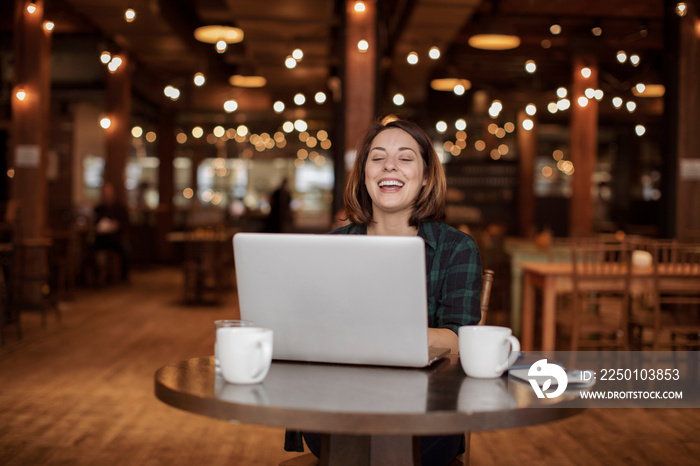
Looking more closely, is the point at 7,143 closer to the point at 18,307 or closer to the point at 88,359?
the point at 18,307

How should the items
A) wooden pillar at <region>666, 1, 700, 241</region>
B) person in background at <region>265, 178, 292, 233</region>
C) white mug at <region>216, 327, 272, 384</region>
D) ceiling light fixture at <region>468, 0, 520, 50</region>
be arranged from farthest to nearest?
person in background at <region>265, 178, 292, 233</region>
ceiling light fixture at <region>468, 0, 520, 50</region>
wooden pillar at <region>666, 1, 700, 241</region>
white mug at <region>216, 327, 272, 384</region>

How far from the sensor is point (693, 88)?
7.50m

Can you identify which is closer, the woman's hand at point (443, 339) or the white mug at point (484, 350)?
the white mug at point (484, 350)

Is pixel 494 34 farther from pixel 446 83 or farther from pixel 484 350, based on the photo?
pixel 484 350

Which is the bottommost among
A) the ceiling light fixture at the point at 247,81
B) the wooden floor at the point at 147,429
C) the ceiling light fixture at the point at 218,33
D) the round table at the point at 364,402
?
the wooden floor at the point at 147,429

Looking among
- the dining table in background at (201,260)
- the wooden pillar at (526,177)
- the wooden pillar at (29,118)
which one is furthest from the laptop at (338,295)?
the wooden pillar at (526,177)

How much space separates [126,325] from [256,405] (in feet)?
21.9

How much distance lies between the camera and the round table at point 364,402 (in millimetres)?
1132

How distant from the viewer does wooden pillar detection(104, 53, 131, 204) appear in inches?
455

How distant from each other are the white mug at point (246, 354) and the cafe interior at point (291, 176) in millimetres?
535

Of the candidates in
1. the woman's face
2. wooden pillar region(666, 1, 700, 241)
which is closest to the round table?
the woman's face

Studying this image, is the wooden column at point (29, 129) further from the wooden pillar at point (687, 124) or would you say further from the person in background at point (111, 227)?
the wooden pillar at point (687, 124)

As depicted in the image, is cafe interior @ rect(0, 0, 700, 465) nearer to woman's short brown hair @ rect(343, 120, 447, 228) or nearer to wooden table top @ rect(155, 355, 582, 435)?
woman's short brown hair @ rect(343, 120, 447, 228)

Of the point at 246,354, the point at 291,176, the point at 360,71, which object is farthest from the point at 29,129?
the point at 291,176
